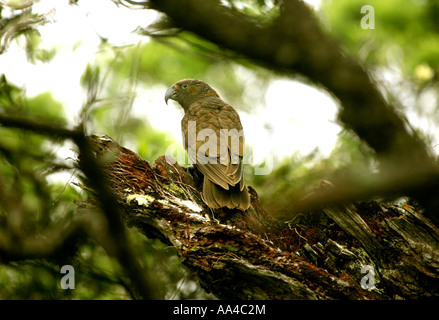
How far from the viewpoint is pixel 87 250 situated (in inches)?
161

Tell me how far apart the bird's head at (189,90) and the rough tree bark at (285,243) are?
2.78 m

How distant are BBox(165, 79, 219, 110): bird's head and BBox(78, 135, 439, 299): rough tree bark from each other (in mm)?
2783

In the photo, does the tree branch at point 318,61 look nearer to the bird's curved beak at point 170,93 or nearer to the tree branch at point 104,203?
the tree branch at point 104,203

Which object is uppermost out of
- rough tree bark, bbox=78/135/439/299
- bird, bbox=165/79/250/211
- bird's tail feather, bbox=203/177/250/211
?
bird, bbox=165/79/250/211

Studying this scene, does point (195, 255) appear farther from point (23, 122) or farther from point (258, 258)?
point (23, 122)

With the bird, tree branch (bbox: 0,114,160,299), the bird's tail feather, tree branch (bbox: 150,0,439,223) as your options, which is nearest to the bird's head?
the bird

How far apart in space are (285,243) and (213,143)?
1.62 meters

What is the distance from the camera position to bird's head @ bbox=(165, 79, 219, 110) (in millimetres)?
6477

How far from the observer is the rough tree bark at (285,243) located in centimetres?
285

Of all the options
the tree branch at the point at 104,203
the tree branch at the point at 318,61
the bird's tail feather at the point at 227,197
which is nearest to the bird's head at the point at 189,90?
the bird's tail feather at the point at 227,197

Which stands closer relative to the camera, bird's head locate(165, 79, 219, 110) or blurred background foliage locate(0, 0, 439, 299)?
blurred background foliage locate(0, 0, 439, 299)

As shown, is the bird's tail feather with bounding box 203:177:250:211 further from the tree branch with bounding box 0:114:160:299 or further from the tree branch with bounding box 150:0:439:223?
the tree branch with bounding box 150:0:439:223

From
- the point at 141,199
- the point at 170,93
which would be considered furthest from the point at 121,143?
the point at 170,93
